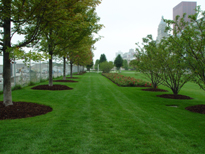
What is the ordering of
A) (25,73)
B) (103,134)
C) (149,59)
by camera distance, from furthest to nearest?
1. (25,73)
2. (149,59)
3. (103,134)

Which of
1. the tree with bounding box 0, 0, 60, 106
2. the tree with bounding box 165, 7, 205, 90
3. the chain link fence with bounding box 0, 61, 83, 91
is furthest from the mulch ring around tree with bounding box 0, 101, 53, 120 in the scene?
the tree with bounding box 165, 7, 205, 90

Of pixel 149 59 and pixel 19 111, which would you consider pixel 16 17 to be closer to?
pixel 19 111

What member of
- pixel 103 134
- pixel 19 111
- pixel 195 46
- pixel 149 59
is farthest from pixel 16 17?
pixel 149 59

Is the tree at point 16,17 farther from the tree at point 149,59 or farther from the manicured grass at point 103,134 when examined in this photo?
the tree at point 149,59

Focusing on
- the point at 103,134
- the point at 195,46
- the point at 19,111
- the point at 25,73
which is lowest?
the point at 103,134

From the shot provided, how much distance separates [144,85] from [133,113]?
10919 millimetres

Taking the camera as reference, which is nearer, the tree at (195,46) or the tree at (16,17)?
the tree at (16,17)

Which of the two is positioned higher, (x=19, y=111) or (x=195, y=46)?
(x=195, y=46)

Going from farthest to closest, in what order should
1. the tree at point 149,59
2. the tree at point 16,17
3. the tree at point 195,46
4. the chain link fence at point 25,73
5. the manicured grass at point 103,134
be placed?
the chain link fence at point 25,73 → the tree at point 149,59 → the tree at point 195,46 → the tree at point 16,17 → the manicured grass at point 103,134

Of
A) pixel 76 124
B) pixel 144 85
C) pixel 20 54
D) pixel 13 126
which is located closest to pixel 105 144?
pixel 76 124

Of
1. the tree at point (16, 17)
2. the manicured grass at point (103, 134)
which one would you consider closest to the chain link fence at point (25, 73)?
the tree at point (16, 17)

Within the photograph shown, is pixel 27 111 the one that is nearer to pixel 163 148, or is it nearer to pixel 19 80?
pixel 163 148

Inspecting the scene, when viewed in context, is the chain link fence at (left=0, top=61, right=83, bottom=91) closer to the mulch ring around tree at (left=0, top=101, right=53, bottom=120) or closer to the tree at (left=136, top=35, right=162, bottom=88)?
the mulch ring around tree at (left=0, top=101, right=53, bottom=120)

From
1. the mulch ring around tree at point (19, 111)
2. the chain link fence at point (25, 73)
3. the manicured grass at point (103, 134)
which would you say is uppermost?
the chain link fence at point (25, 73)
